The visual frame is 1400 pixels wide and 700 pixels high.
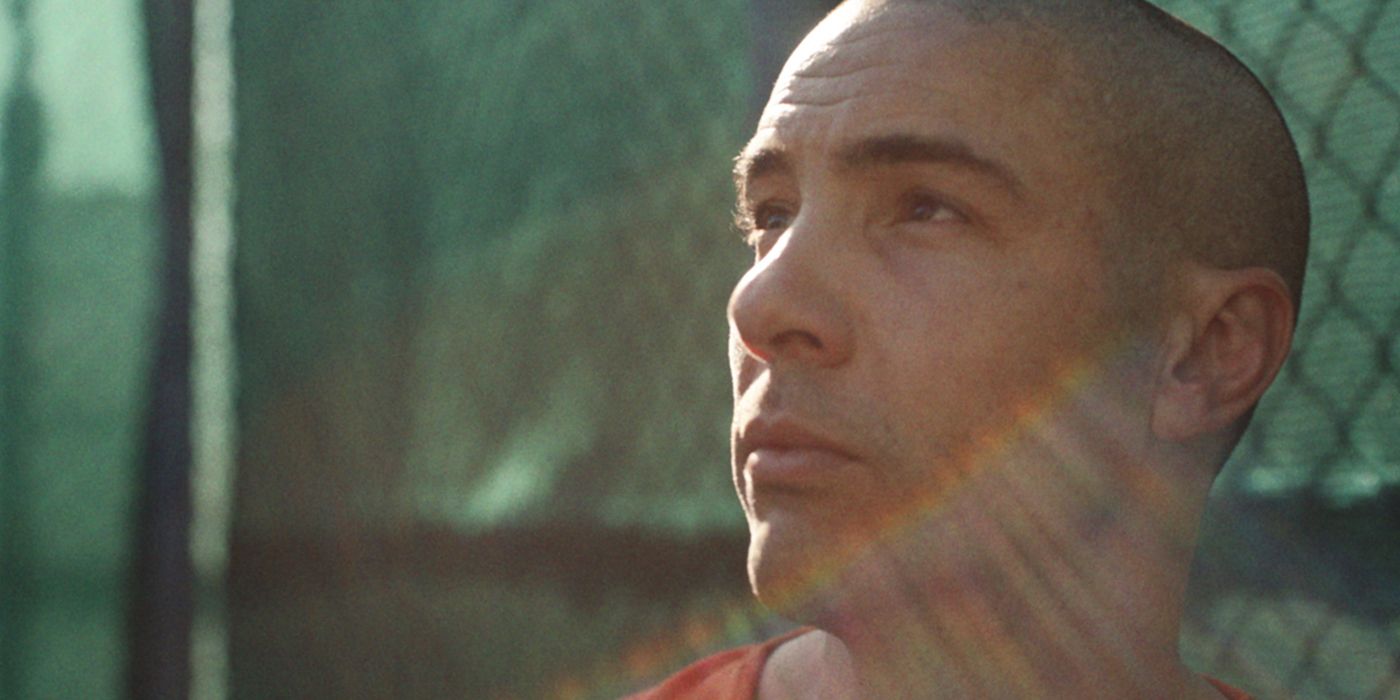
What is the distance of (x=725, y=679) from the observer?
1756mm

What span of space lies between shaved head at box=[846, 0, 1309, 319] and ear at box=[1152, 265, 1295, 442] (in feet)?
0.10

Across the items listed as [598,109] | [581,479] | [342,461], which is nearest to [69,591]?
[342,461]

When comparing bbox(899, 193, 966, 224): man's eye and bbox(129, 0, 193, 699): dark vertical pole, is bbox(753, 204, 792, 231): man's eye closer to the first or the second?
bbox(899, 193, 966, 224): man's eye

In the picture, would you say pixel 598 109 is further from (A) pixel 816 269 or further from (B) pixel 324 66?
(A) pixel 816 269

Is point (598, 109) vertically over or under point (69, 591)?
over

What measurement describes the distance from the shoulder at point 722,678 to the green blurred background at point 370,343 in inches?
25.0

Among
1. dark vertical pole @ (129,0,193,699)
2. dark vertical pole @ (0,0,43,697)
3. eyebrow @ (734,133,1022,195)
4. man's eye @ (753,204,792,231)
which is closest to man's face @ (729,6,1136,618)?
eyebrow @ (734,133,1022,195)

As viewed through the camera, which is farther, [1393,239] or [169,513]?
[169,513]

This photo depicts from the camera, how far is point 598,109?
2.91m

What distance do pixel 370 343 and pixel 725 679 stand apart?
1854mm

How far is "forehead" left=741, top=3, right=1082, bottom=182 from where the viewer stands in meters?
1.43

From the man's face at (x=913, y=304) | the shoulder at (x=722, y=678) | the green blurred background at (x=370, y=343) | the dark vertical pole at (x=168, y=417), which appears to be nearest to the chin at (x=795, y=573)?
the man's face at (x=913, y=304)

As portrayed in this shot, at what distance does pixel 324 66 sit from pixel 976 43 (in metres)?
2.36

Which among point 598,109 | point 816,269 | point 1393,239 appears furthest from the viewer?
point 598,109
